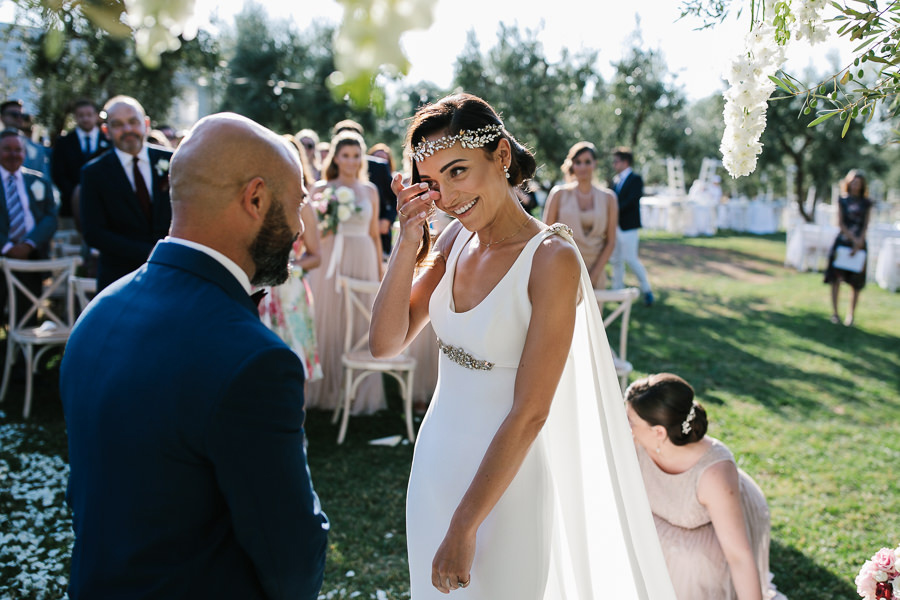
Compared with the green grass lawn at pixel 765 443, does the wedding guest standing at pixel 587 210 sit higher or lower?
higher

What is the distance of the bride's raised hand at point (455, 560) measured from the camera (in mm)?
1732

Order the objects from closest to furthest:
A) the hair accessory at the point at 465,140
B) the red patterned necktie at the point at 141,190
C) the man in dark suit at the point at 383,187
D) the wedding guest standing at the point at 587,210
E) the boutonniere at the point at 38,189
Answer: the hair accessory at the point at 465,140 < the red patterned necktie at the point at 141,190 < the wedding guest standing at the point at 587,210 < the boutonniere at the point at 38,189 < the man in dark suit at the point at 383,187

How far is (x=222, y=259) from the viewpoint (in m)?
1.39

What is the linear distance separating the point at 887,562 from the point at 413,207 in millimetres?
1833

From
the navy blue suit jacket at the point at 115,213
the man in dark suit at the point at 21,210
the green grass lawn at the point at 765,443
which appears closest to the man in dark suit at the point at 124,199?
the navy blue suit jacket at the point at 115,213

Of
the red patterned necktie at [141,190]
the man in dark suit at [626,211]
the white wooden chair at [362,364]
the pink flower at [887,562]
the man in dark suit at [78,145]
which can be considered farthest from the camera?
the man in dark suit at [626,211]

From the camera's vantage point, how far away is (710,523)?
2.81m

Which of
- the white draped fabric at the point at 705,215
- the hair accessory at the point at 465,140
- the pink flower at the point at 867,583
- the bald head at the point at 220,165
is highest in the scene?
the hair accessory at the point at 465,140

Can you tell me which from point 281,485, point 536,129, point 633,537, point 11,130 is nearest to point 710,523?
point 633,537

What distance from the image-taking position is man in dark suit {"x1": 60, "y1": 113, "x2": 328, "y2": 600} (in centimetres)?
124

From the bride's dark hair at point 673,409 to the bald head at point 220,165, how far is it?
6.26 feet

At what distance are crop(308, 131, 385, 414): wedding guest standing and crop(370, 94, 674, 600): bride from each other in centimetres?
397

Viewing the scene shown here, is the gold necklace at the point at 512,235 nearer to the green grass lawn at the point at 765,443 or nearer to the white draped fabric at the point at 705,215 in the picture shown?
the green grass lawn at the point at 765,443

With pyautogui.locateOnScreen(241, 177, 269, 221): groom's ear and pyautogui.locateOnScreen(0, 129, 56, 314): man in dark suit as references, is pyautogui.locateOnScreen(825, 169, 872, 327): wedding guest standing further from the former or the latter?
pyautogui.locateOnScreen(241, 177, 269, 221): groom's ear
